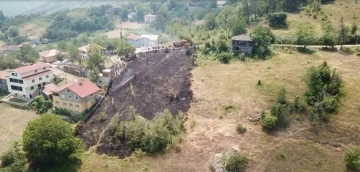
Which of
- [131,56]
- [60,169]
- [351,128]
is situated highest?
[131,56]

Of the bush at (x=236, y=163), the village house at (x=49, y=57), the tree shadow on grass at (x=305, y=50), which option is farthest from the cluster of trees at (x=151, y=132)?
the village house at (x=49, y=57)

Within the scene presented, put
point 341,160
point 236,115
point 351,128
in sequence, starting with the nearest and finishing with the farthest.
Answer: point 341,160 → point 351,128 → point 236,115

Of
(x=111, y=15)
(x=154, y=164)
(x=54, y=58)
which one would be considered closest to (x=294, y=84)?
(x=154, y=164)

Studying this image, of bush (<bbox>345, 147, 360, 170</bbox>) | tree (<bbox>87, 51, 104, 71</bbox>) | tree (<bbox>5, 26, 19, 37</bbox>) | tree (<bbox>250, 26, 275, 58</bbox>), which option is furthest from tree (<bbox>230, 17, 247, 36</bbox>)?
tree (<bbox>5, 26, 19, 37</bbox>)

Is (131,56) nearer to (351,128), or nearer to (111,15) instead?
(351,128)

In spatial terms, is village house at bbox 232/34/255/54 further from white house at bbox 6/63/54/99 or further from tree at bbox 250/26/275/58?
white house at bbox 6/63/54/99

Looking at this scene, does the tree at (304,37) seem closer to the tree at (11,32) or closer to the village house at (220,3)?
the village house at (220,3)
